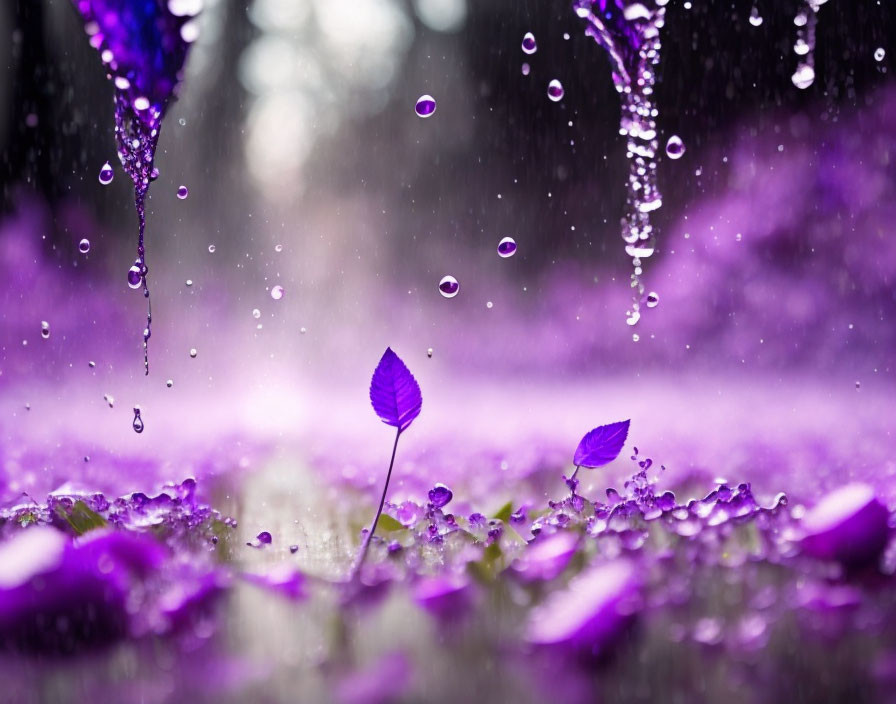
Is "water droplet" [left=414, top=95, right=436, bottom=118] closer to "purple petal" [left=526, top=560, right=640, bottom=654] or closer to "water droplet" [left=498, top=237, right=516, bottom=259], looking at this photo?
"water droplet" [left=498, top=237, right=516, bottom=259]

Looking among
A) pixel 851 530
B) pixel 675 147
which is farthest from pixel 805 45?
pixel 851 530

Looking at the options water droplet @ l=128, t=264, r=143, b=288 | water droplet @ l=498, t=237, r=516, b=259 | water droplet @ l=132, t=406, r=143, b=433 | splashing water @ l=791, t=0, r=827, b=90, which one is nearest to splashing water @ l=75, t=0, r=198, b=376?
water droplet @ l=128, t=264, r=143, b=288

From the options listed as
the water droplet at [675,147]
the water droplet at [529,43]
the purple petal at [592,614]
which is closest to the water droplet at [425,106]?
the water droplet at [529,43]

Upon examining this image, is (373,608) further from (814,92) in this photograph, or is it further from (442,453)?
(814,92)

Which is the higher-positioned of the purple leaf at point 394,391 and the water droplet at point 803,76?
the water droplet at point 803,76

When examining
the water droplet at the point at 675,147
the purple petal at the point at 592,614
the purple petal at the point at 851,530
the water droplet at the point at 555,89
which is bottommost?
the purple petal at the point at 592,614

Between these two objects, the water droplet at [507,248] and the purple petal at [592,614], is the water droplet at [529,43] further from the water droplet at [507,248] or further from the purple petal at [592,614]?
the purple petal at [592,614]

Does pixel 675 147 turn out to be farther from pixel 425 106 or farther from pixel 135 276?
pixel 135 276

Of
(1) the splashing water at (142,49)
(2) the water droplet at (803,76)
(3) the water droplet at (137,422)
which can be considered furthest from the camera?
(2) the water droplet at (803,76)
